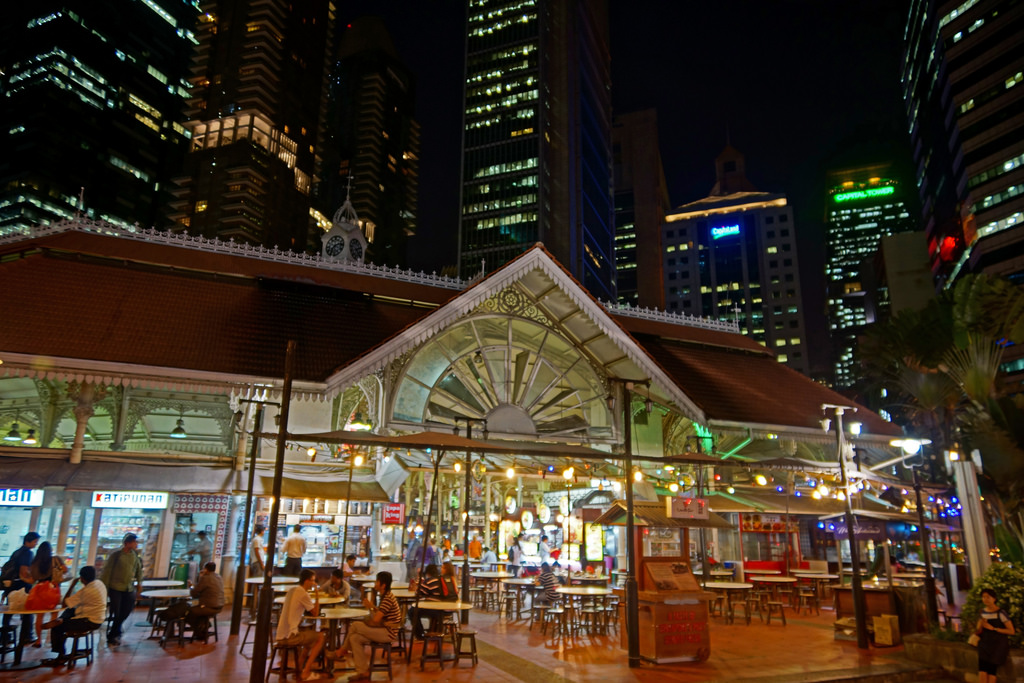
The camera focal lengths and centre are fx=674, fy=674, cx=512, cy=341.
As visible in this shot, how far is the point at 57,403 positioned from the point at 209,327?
19.2ft

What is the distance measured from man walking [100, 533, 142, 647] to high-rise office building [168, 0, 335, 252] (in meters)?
105

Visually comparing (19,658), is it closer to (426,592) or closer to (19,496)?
(426,592)

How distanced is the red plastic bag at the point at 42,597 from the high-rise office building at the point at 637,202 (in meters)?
140

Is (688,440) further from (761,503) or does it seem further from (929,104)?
(929,104)

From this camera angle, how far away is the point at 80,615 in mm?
10500

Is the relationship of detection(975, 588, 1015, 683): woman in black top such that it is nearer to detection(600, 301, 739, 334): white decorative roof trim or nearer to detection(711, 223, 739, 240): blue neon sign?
detection(600, 301, 739, 334): white decorative roof trim

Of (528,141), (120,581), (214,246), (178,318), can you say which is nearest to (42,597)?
(120,581)

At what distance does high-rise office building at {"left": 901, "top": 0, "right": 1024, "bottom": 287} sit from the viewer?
69.9 m

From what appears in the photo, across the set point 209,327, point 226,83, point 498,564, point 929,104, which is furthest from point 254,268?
point 226,83

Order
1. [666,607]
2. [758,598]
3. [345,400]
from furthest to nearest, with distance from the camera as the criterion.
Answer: [345,400]
[758,598]
[666,607]

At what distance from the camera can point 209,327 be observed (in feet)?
53.9

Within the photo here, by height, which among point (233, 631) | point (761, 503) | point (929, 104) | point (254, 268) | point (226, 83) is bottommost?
point (233, 631)

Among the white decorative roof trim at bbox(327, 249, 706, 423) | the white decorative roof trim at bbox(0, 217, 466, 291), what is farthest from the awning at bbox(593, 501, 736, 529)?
the white decorative roof trim at bbox(0, 217, 466, 291)

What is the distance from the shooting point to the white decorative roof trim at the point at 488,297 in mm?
15828
